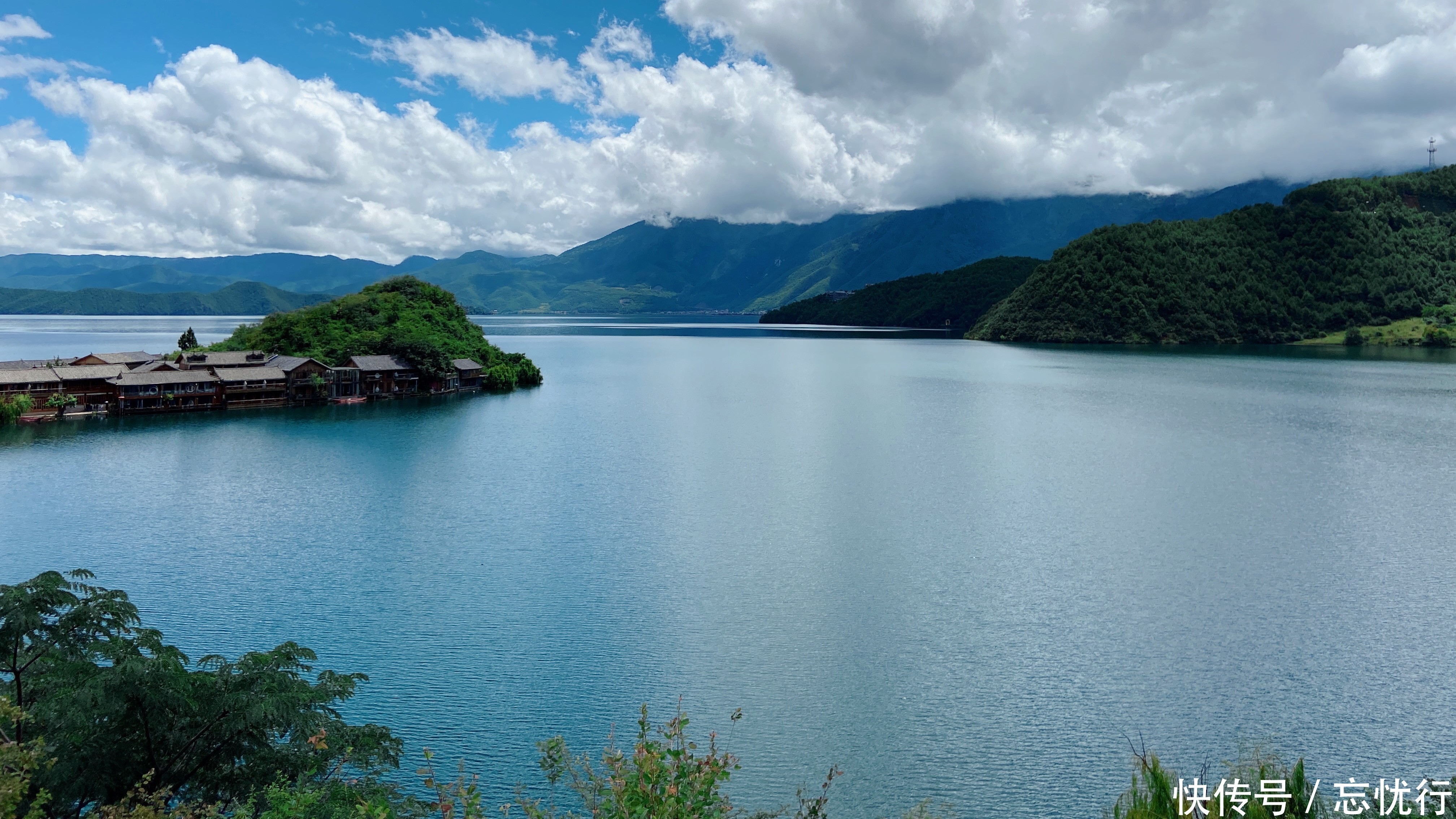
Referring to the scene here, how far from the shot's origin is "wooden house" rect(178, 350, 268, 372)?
5956 cm

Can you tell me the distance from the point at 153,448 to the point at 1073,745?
45095 millimetres

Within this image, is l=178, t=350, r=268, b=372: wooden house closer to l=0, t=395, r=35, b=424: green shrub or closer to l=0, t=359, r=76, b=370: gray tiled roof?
l=0, t=359, r=76, b=370: gray tiled roof

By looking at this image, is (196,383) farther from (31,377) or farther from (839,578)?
(839,578)

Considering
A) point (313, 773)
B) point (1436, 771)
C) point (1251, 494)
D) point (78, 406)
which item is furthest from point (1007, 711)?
point (78, 406)

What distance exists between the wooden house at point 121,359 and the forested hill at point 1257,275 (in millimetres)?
121678

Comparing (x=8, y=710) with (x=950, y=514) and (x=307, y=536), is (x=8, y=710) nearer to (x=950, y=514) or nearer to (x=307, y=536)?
(x=307, y=536)

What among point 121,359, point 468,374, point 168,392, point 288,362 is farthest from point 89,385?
point 468,374

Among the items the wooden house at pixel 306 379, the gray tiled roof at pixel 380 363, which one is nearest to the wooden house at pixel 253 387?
the wooden house at pixel 306 379

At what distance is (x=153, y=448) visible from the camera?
41.3 metres

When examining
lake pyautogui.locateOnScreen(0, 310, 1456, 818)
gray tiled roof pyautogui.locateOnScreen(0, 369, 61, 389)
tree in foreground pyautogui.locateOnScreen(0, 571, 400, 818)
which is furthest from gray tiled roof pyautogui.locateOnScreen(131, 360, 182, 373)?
tree in foreground pyautogui.locateOnScreen(0, 571, 400, 818)

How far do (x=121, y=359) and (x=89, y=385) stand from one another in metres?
6.92

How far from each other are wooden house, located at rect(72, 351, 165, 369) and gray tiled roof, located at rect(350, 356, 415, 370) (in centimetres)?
1396

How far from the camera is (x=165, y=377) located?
55.9 meters

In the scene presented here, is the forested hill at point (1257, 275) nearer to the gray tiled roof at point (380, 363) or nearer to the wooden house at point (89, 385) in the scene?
the gray tiled roof at point (380, 363)
